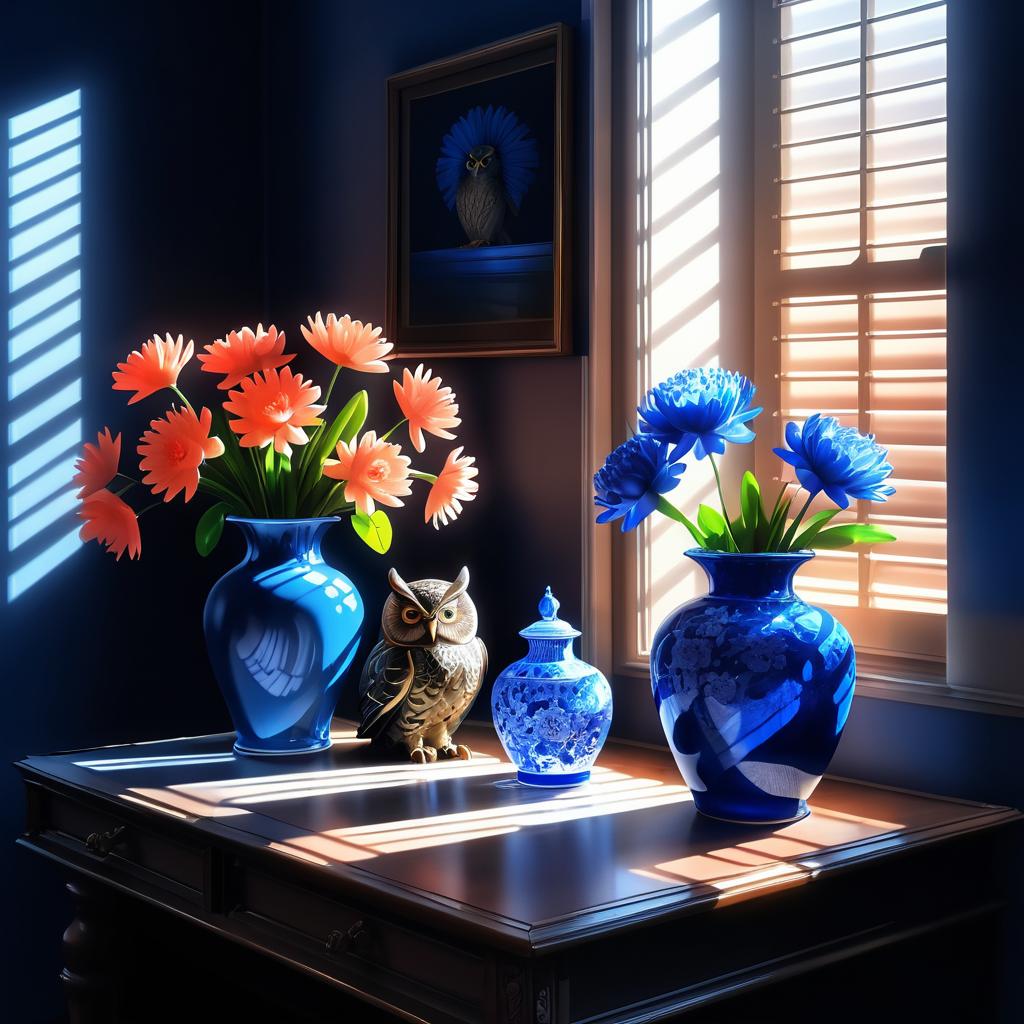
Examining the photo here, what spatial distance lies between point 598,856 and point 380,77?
1756 millimetres

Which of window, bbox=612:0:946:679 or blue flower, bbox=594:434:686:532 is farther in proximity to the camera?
window, bbox=612:0:946:679

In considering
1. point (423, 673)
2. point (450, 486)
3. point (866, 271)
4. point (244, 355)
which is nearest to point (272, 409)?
point (244, 355)

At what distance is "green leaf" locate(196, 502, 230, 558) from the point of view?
2170 mm

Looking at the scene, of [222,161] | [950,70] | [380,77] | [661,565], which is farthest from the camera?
[222,161]

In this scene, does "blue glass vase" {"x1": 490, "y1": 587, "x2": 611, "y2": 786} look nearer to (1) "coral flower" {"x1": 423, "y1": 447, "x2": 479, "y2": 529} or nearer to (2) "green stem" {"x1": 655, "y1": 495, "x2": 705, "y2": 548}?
(2) "green stem" {"x1": 655, "y1": 495, "x2": 705, "y2": 548}

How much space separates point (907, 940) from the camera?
1642mm

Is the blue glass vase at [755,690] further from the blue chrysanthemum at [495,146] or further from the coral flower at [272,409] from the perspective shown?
the blue chrysanthemum at [495,146]

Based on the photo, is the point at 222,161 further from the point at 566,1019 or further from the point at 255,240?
the point at 566,1019

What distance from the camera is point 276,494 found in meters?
2.16

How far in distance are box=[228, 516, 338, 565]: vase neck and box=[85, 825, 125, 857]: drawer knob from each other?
470mm

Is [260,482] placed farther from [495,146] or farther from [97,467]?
[495,146]

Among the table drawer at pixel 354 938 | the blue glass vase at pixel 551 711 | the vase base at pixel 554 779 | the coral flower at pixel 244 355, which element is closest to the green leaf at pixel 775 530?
the blue glass vase at pixel 551 711

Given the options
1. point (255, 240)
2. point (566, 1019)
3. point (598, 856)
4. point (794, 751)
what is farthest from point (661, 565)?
point (255, 240)

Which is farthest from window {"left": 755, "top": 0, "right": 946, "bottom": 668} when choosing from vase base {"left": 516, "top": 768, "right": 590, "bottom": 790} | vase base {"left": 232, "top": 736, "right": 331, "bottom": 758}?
vase base {"left": 232, "top": 736, "right": 331, "bottom": 758}
